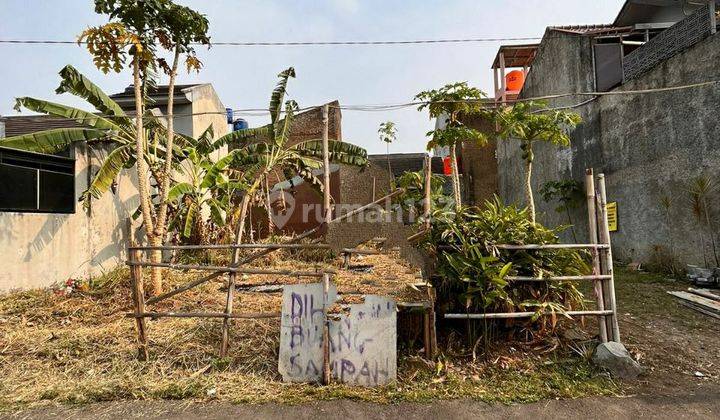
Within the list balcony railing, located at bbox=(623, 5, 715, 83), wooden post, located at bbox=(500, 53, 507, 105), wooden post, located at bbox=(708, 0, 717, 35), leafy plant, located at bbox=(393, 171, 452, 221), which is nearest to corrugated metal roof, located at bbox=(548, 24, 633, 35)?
balcony railing, located at bbox=(623, 5, 715, 83)

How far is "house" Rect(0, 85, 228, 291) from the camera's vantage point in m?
6.26

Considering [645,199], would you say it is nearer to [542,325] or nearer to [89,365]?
[542,325]

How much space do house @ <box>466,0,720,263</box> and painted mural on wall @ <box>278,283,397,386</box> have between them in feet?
10.6

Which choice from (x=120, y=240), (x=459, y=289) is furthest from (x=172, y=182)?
(x=459, y=289)

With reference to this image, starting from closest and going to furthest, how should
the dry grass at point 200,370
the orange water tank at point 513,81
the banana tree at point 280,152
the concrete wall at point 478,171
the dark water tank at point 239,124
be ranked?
the dry grass at point 200,370, the banana tree at point 280,152, the orange water tank at point 513,81, the dark water tank at point 239,124, the concrete wall at point 478,171

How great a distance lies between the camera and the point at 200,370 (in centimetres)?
401

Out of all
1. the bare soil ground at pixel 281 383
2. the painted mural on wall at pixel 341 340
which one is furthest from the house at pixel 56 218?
the painted mural on wall at pixel 341 340

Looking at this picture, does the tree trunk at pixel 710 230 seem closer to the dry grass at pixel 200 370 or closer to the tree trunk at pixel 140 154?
the dry grass at pixel 200 370

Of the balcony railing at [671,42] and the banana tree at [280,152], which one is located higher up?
the balcony railing at [671,42]

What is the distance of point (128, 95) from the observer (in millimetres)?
12594

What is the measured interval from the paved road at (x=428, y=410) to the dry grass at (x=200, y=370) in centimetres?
11

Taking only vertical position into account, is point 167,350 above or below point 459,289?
below

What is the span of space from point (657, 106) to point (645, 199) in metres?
1.84

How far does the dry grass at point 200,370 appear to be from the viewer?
3.66m
